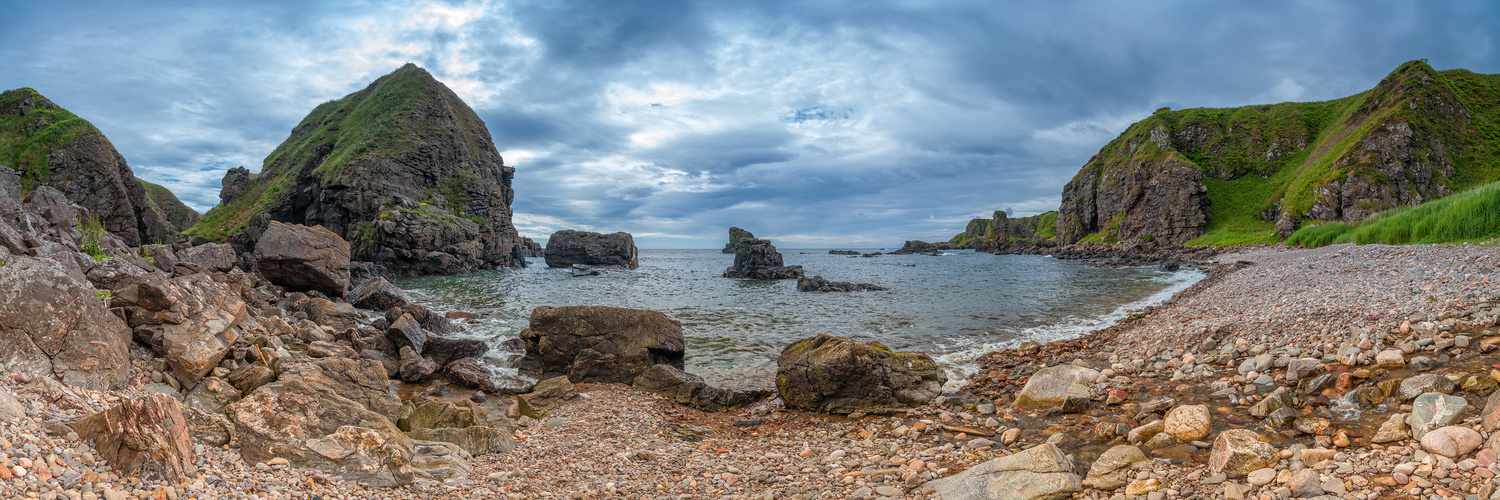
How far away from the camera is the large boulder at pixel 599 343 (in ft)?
45.8

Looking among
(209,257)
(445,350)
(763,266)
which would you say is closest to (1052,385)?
(445,350)

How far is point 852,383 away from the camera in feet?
35.5

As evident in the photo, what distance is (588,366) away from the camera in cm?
1391

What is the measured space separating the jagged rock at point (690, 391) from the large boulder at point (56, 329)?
8.58 meters

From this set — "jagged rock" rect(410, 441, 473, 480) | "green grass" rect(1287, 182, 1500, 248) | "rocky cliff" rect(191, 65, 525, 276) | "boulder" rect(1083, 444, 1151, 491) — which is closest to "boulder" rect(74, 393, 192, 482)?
"jagged rock" rect(410, 441, 473, 480)

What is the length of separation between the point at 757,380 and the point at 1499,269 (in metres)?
16.9

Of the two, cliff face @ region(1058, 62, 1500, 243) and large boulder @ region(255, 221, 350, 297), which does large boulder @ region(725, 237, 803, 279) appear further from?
cliff face @ region(1058, 62, 1500, 243)

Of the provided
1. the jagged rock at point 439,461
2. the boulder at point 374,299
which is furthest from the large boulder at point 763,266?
the jagged rock at point 439,461

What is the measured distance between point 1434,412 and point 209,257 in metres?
30.3

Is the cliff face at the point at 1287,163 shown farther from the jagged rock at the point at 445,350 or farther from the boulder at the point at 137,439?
the boulder at the point at 137,439

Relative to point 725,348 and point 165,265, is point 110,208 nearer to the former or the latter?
point 165,265

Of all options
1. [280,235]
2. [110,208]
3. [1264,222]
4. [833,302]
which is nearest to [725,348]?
[833,302]

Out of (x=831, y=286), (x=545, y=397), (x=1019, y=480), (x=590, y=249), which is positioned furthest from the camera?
(x=590, y=249)

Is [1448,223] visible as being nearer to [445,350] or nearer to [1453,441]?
[1453,441]
